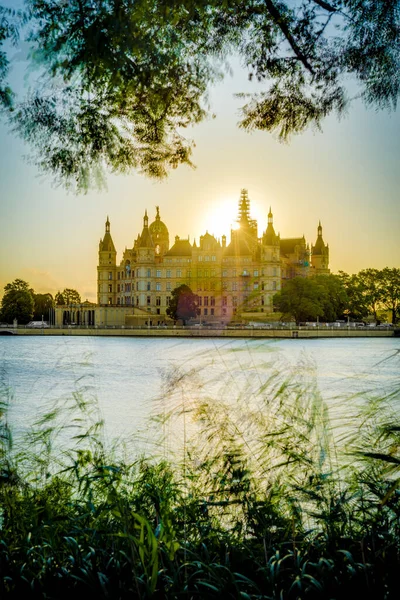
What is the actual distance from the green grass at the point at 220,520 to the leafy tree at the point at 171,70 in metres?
1.22

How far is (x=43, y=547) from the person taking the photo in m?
2.04

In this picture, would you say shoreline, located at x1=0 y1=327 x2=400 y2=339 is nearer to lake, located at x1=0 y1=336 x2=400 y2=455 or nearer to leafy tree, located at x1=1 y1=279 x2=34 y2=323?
leafy tree, located at x1=1 y1=279 x2=34 y2=323

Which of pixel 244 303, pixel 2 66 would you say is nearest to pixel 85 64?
pixel 2 66

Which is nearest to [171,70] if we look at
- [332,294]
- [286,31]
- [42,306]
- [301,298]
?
[286,31]

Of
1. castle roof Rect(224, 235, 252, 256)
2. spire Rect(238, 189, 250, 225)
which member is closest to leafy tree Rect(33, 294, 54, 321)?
castle roof Rect(224, 235, 252, 256)

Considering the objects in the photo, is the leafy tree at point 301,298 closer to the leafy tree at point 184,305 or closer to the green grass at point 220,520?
the leafy tree at point 184,305

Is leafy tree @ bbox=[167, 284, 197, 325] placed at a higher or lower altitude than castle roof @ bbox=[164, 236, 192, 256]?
lower

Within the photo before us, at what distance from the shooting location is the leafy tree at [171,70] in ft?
8.36

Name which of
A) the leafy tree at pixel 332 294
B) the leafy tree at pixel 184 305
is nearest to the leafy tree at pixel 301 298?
the leafy tree at pixel 332 294

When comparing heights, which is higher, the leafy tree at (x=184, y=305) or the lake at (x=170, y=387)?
the leafy tree at (x=184, y=305)

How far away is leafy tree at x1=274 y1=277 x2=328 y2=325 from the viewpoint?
36.9 m

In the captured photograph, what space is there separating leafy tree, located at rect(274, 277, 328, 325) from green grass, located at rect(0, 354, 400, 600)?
111 ft

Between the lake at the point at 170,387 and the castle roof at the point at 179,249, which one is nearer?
the lake at the point at 170,387

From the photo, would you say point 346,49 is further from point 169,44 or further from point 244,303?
point 244,303
